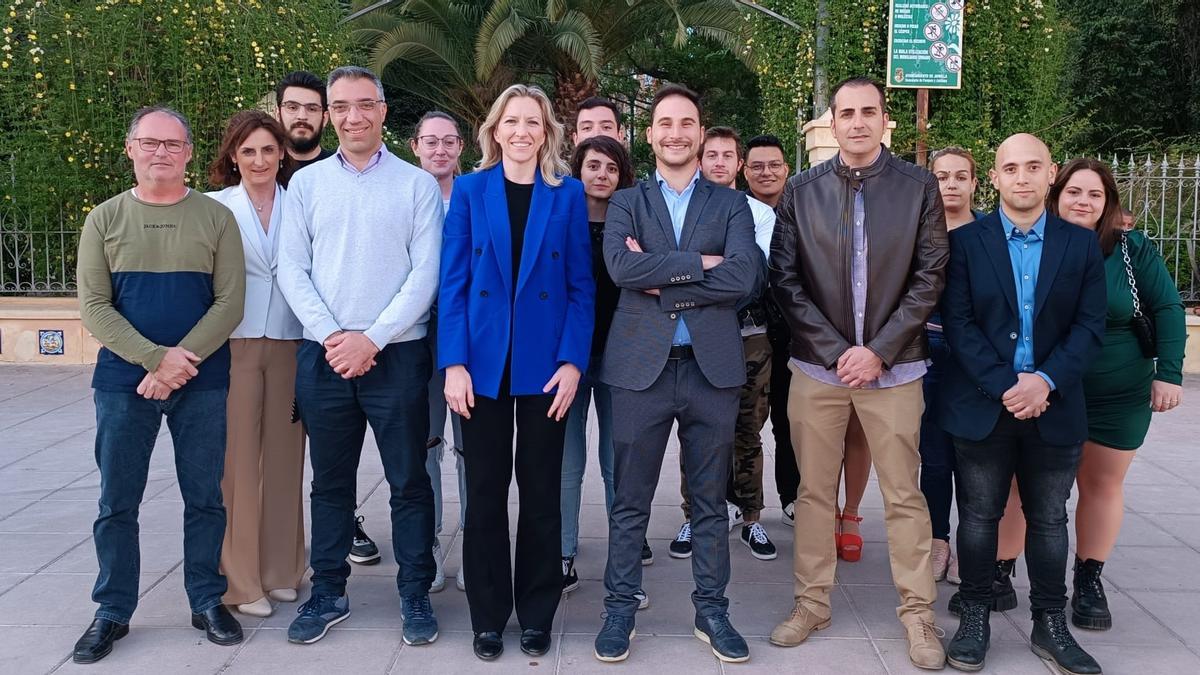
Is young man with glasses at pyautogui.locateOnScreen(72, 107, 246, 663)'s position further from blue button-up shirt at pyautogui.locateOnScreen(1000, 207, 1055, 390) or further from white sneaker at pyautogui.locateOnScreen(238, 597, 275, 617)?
blue button-up shirt at pyautogui.locateOnScreen(1000, 207, 1055, 390)

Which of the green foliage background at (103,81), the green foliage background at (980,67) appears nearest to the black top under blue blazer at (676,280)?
the green foliage background at (103,81)

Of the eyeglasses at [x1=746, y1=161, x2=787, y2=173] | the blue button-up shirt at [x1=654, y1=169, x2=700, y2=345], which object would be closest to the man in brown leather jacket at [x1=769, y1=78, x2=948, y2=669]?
the blue button-up shirt at [x1=654, y1=169, x2=700, y2=345]

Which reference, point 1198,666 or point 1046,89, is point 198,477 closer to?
point 1198,666

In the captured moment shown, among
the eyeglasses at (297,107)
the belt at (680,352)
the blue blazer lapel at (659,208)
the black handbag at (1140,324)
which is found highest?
the eyeglasses at (297,107)

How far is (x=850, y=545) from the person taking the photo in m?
4.71

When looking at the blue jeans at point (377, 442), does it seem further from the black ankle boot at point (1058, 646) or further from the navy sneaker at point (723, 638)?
the black ankle boot at point (1058, 646)

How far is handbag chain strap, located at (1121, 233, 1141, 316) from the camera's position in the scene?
150 inches

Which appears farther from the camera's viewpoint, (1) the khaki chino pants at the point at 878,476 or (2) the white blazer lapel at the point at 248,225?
(2) the white blazer lapel at the point at 248,225

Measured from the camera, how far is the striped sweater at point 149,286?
3484mm

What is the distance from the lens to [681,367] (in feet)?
11.8

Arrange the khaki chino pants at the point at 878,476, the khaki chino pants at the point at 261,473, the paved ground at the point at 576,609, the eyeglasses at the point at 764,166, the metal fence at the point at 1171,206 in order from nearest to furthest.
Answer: the paved ground at the point at 576,609 → the khaki chino pants at the point at 878,476 → the khaki chino pants at the point at 261,473 → the eyeglasses at the point at 764,166 → the metal fence at the point at 1171,206

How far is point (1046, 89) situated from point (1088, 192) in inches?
330

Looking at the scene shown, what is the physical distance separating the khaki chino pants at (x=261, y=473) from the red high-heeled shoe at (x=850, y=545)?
252 centimetres

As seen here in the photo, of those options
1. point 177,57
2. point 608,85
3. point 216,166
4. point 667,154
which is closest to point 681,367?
point 667,154
